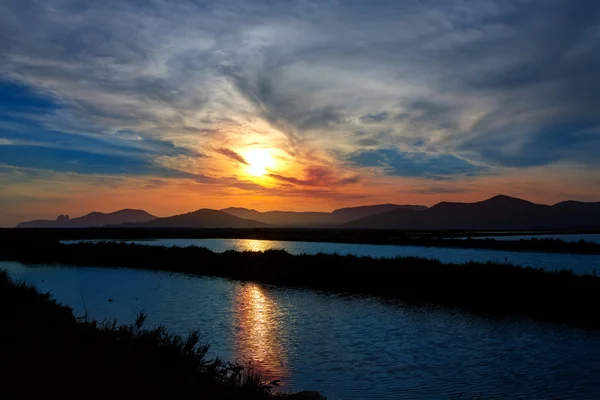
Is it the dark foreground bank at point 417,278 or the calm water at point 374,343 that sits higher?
the dark foreground bank at point 417,278

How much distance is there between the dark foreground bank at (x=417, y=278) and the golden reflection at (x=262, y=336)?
751 cm

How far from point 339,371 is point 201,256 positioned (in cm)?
3762

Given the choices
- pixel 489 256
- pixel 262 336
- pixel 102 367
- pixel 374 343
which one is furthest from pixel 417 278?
pixel 489 256

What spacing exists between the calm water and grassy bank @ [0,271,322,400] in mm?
2114

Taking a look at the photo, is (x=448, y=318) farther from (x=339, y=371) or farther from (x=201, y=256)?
(x=201, y=256)

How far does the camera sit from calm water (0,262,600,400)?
39.0 feet

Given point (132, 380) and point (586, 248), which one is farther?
point (586, 248)

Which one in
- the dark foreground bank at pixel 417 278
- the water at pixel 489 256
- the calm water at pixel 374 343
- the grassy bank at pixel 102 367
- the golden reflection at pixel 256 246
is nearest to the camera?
the grassy bank at pixel 102 367

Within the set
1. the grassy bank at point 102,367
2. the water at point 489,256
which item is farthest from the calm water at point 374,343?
the water at point 489,256

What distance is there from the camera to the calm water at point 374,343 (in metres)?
11.9

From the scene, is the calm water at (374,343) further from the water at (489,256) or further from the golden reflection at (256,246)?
the golden reflection at (256,246)

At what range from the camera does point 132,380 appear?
8562 mm

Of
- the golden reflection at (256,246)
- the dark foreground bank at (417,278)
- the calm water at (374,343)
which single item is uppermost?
the golden reflection at (256,246)

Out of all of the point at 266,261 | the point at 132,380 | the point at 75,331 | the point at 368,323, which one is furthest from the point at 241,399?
the point at 266,261
